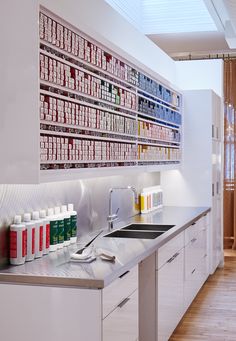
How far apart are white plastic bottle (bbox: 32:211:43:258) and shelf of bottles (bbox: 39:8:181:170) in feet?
1.11

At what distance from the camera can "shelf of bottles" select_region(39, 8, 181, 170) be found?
3.29 metres

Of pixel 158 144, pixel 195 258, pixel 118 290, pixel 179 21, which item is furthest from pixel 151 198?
pixel 118 290

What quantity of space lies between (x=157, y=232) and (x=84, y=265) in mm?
1897

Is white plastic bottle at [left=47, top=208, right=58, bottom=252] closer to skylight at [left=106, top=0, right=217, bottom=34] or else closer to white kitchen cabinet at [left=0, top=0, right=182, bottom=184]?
white kitchen cabinet at [left=0, top=0, right=182, bottom=184]

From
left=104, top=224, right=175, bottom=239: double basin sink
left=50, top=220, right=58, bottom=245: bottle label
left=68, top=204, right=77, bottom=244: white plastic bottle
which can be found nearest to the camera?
left=50, top=220, right=58, bottom=245: bottle label

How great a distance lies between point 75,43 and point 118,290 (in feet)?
5.16

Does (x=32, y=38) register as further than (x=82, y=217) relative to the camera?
No

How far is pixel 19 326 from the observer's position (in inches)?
117

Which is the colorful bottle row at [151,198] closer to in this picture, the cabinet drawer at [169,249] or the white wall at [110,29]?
the cabinet drawer at [169,249]

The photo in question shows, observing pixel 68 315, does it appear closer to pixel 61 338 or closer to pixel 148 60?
pixel 61 338

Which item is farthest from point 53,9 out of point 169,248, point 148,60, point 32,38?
point 148,60

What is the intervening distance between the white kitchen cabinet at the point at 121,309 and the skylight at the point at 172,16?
439 cm

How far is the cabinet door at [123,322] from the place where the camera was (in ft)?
9.94

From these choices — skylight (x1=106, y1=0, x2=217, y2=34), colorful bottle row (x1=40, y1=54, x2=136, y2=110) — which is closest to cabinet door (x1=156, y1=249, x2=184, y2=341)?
colorful bottle row (x1=40, y1=54, x2=136, y2=110)
